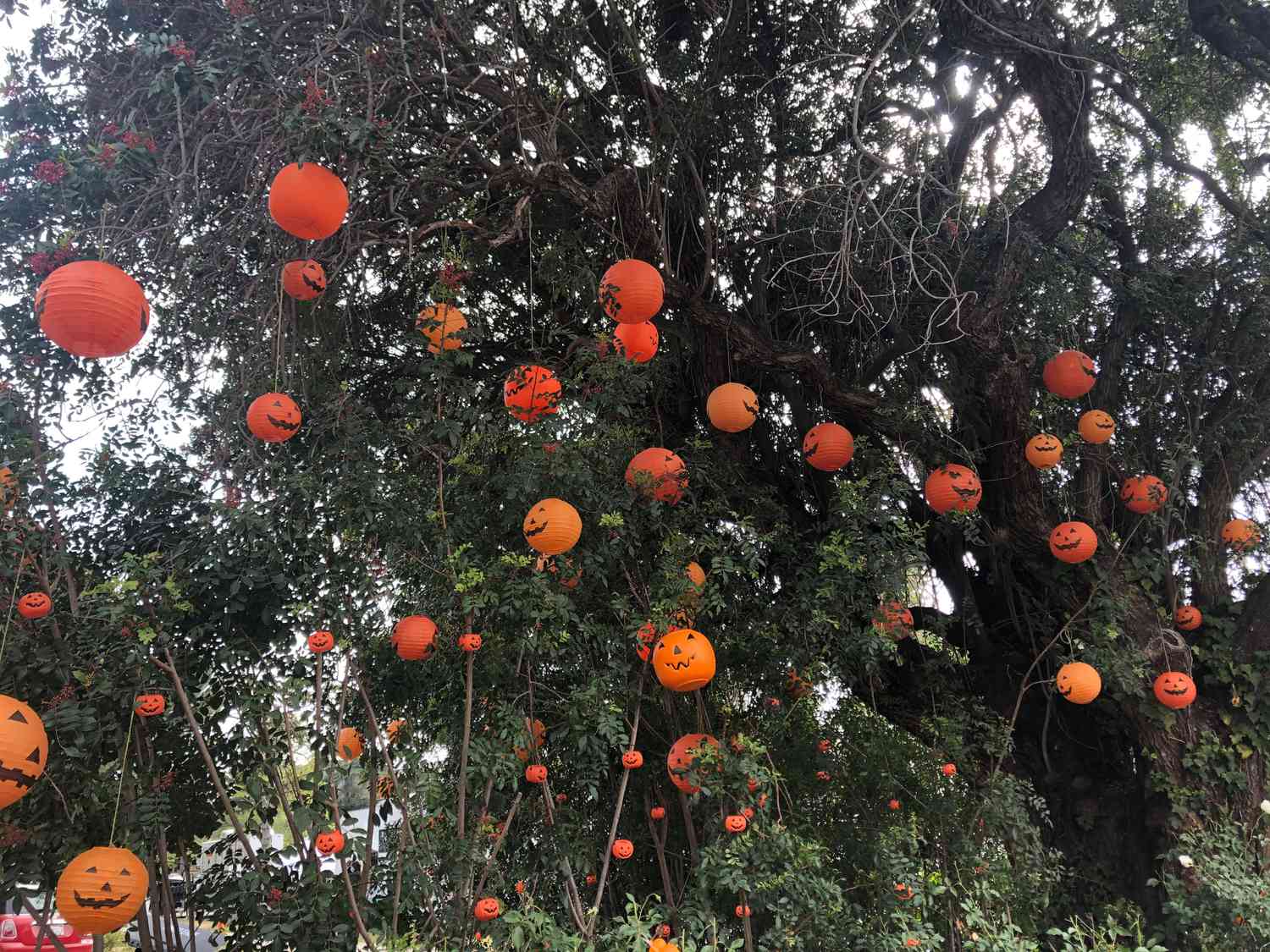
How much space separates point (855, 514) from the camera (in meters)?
3.44

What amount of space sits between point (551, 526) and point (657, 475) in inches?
25.4

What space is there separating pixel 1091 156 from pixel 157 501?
15.6ft

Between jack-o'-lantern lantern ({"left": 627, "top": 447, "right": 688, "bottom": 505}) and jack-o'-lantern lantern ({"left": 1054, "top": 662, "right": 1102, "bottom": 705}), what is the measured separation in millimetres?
2121

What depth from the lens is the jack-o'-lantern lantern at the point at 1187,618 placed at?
13.8 feet

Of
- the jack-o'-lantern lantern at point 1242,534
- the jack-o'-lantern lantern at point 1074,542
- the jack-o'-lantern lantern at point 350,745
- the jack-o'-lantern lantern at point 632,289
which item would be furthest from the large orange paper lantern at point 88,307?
the jack-o'-lantern lantern at point 1242,534

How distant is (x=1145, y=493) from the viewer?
3.92 metres

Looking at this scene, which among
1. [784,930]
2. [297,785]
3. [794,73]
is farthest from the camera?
[794,73]

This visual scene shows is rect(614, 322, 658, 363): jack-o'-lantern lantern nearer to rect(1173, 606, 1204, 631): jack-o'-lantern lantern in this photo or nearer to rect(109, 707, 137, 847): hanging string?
rect(109, 707, 137, 847): hanging string

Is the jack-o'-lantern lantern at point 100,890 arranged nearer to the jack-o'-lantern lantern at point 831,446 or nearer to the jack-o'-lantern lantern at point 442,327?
the jack-o'-lantern lantern at point 442,327

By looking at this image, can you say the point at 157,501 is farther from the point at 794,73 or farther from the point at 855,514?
the point at 794,73

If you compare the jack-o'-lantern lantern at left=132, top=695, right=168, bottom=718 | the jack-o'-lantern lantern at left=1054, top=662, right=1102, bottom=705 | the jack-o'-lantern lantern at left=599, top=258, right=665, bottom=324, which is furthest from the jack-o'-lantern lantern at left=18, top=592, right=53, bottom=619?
the jack-o'-lantern lantern at left=1054, top=662, right=1102, bottom=705

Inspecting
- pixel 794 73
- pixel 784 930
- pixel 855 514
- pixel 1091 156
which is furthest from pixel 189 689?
pixel 1091 156

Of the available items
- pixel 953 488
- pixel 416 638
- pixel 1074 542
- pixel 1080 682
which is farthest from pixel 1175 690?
pixel 416 638

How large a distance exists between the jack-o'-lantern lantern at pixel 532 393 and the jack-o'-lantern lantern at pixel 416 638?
2.78 ft
